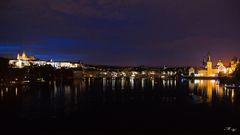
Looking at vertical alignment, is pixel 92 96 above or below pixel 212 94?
above

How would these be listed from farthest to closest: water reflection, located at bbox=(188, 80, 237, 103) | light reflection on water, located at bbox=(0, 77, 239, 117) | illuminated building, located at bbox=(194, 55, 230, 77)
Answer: illuminated building, located at bbox=(194, 55, 230, 77) < water reflection, located at bbox=(188, 80, 237, 103) < light reflection on water, located at bbox=(0, 77, 239, 117)

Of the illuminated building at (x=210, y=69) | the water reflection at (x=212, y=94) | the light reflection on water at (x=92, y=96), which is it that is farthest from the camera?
the illuminated building at (x=210, y=69)

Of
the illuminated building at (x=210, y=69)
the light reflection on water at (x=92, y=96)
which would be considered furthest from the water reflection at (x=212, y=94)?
the illuminated building at (x=210, y=69)

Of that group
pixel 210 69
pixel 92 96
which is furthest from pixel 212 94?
pixel 210 69

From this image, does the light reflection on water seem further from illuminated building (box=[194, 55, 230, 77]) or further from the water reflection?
illuminated building (box=[194, 55, 230, 77])

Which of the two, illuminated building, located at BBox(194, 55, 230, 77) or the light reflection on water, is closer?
the light reflection on water

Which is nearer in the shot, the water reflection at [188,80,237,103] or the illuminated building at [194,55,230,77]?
the water reflection at [188,80,237,103]

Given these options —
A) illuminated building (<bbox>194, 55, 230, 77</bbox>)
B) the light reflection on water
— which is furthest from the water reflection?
illuminated building (<bbox>194, 55, 230, 77</bbox>)

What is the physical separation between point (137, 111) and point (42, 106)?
848 centimetres

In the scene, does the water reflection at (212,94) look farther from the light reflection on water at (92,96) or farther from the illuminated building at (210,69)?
the illuminated building at (210,69)

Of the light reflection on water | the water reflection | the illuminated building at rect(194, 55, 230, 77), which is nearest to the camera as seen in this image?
the light reflection on water

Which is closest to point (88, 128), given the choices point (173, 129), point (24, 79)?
point (173, 129)

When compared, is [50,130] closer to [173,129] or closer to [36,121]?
[36,121]

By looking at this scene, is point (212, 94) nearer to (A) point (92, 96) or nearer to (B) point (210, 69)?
(A) point (92, 96)
